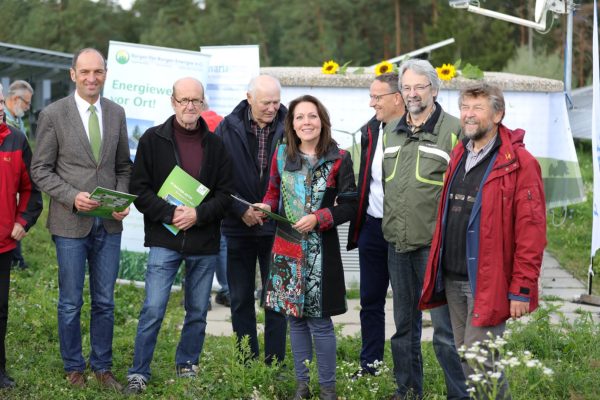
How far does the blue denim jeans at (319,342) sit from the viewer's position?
4.98 m

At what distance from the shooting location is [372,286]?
5.54 meters

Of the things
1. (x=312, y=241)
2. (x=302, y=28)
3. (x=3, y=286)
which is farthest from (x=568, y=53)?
(x=302, y=28)

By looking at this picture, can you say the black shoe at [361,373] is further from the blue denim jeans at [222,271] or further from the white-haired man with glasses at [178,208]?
the blue denim jeans at [222,271]

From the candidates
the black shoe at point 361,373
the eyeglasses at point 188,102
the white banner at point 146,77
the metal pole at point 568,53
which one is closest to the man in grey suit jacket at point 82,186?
the eyeglasses at point 188,102

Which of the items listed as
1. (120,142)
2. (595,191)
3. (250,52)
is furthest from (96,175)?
(595,191)

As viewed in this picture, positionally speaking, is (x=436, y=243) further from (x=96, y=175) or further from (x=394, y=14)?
(x=394, y=14)

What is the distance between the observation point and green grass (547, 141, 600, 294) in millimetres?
9938

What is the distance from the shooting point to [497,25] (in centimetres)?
3325

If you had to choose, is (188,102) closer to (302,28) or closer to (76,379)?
(76,379)

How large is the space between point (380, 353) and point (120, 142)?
7.04 feet

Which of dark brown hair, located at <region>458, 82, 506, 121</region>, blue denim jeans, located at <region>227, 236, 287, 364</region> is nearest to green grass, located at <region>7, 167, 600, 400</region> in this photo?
blue denim jeans, located at <region>227, 236, 287, 364</region>

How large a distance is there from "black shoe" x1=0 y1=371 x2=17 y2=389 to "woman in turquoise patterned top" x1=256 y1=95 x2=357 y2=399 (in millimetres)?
1718

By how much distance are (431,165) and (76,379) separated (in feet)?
8.49

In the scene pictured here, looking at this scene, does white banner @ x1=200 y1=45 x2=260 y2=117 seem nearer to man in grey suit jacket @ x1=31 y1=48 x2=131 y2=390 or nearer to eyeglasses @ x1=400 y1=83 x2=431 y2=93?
man in grey suit jacket @ x1=31 y1=48 x2=131 y2=390
